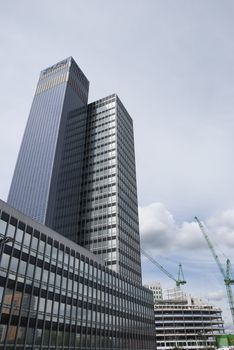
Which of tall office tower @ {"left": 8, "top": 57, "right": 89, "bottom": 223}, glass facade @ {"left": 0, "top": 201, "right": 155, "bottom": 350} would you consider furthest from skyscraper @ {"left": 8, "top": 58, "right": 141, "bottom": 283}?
glass facade @ {"left": 0, "top": 201, "right": 155, "bottom": 350}

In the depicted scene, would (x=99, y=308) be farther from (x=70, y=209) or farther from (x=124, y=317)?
(x=70, y=209)

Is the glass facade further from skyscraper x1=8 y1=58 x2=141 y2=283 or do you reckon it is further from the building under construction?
the building under construction

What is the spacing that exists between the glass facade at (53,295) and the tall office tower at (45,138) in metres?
53.7

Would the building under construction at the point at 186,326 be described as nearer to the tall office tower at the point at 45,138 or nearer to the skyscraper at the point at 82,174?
the skyscraper at the point at 82,174

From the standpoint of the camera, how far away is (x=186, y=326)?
181875 mm

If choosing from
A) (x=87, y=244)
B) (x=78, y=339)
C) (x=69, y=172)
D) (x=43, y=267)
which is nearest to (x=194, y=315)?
(x=87, y=244)

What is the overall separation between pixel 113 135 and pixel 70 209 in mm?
40284

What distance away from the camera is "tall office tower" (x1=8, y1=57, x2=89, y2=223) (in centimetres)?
13312

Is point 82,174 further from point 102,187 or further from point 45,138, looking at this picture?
point 45,138

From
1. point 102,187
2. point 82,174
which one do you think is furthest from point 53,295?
point 82,174

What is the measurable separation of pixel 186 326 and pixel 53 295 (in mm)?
150652

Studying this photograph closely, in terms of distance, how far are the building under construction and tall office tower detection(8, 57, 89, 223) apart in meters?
107

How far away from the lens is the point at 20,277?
51.3 m

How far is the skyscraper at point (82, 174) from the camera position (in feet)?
389
